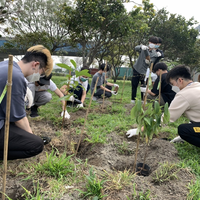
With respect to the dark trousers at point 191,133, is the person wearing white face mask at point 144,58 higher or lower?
higher

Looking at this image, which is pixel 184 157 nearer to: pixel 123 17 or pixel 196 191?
pixel 196 191

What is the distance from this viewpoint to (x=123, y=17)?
870 centimetres

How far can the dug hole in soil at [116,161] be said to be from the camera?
5.00 ft

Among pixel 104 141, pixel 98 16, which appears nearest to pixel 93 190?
pixel 104 141

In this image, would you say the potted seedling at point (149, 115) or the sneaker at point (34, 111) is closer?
the potted seedling at point (149, 115)

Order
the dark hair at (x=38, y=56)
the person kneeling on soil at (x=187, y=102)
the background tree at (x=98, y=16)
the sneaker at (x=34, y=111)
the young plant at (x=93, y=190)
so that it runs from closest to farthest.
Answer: the young plant at (x=93, y=190) < the dark hair at (x=38, y=56) < the person kneeling on soil at (x=187, y=102) < the sneaker at (x=34, y=111) < the background tree at (x=98, y=16)

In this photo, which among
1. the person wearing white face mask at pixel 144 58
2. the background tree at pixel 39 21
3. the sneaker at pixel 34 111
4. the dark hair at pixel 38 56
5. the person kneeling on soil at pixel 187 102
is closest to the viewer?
the dark hair at pixel 38 56

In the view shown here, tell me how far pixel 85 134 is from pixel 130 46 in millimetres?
13851

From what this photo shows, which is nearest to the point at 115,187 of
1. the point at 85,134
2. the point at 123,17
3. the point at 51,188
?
the point at 51,188

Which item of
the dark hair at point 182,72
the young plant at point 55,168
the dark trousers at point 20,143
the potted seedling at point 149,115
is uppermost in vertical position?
the dark hair at point 182,72

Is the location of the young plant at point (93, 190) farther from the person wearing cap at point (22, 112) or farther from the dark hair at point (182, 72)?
the dark hair at point (182, 72)

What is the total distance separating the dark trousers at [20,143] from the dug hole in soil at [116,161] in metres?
0.18

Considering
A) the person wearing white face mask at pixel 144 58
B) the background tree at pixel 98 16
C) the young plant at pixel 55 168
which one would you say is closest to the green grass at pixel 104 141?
the young plant at pixel 55 168

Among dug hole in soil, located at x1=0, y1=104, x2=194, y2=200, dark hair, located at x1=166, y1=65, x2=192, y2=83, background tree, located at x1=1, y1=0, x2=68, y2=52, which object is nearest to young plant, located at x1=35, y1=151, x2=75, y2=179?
dug hole in soil, located at x1=0, y1=104, x2=194, y2=200
